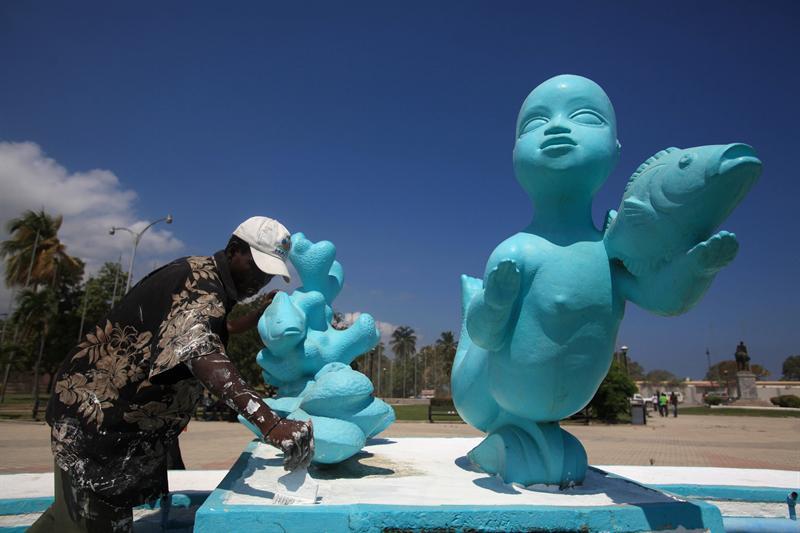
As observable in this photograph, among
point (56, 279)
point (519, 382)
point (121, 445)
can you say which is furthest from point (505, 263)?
point (56, 279)

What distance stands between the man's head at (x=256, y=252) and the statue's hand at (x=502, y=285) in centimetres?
109

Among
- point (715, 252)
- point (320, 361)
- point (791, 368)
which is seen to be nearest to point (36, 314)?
point (320, 361)

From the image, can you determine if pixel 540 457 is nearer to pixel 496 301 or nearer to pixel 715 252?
pixel 496 301

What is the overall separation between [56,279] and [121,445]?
29.4m

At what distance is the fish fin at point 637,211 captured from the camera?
2742 mm

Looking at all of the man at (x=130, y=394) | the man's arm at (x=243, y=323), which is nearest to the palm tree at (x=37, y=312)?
the man's arm at (x=243, y=323)

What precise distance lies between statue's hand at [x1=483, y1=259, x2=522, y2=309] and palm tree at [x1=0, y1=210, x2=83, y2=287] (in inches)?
1153

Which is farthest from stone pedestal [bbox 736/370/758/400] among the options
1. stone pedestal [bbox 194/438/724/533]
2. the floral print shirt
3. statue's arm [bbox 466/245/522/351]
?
the floral print shirt

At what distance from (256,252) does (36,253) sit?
31089mm

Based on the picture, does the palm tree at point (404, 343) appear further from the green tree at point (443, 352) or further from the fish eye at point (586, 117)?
the fish eye at point (586, 117)

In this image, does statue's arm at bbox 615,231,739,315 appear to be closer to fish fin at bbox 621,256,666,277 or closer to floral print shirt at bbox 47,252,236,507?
fish fin at bbox 621,256,666,277

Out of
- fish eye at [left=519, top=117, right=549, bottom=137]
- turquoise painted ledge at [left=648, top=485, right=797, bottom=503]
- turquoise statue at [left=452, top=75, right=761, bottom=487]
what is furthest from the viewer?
turquoise painted ledge at [left=648, top=485, right=797, bottom=503]

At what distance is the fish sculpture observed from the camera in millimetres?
2410

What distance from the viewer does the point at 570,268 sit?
2953 millimetres
